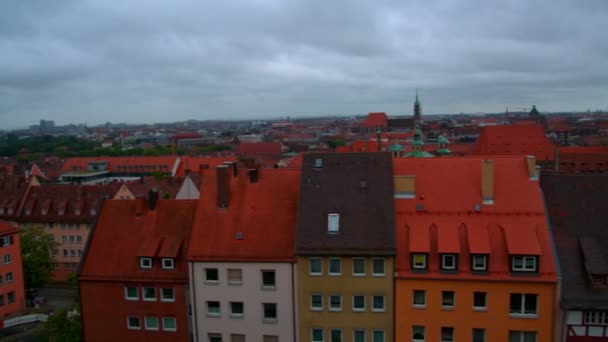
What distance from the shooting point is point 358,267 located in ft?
103

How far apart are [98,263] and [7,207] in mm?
42373

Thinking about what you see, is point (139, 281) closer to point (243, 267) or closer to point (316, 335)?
point (243, 267)

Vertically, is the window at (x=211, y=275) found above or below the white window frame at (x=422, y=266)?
below

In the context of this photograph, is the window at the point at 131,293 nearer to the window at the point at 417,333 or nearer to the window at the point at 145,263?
the window at the point at 145,263

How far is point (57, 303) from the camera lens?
181 ft

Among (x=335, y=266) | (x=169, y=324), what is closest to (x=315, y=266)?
(x=335, y=266)

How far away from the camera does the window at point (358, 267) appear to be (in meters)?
31.2

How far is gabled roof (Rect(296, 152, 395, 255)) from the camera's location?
31.3 meters

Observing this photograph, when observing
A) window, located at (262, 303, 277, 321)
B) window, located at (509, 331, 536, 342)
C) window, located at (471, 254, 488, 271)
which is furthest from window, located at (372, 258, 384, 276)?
window, located at (509, 331, 536, 342)

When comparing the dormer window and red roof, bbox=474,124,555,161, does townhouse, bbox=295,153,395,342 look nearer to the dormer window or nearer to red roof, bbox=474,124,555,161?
the dormer window

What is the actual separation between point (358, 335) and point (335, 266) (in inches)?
186

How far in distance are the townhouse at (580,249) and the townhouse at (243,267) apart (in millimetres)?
16599

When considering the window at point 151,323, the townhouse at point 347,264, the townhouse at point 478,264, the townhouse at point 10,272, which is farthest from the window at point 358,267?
the townhouse at point 10,272

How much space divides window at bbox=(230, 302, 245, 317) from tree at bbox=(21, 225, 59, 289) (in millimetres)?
33510
